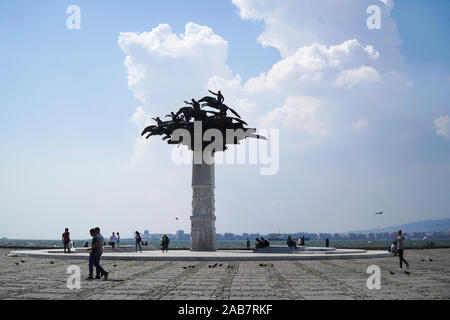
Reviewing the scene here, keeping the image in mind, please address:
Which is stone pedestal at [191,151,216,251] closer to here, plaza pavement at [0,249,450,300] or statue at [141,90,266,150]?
statue at [141,90,266,150]

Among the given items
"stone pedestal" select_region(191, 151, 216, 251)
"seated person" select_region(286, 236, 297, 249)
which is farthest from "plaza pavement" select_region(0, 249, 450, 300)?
"seated person" select_region(286, 236, 297, 249)

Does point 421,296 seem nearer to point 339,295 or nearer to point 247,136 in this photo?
point 339,295

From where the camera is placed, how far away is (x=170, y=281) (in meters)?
12.6

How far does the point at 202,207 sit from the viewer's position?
28.4 metres

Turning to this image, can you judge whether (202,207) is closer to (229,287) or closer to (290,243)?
(290,243)

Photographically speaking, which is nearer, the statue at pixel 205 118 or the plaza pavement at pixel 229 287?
the plaza pavement at pixel 229 287

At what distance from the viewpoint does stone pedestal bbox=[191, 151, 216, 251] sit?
28.3 meters

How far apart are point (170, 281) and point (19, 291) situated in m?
3.94

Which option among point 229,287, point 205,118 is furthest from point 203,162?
point 229,287

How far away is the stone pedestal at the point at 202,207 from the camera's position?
2834cm

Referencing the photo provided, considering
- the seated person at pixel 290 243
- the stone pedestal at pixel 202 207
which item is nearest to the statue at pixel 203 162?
the stone pedestal at pixel 202 207

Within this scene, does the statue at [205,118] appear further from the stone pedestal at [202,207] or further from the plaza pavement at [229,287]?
the plaza pavement at [229,287]

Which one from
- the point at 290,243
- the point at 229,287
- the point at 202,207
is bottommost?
the point at 290,243
